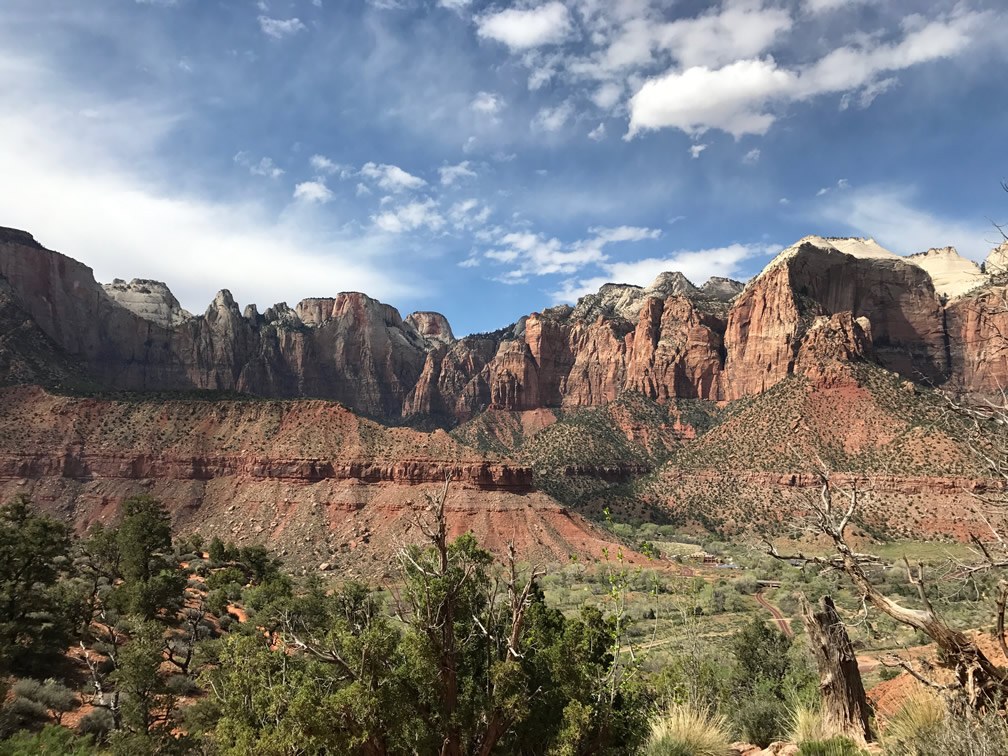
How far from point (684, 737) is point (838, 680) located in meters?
2.76

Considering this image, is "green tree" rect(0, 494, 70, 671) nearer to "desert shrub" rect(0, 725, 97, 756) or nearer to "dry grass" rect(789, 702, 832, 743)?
"desert shrub" rect(0, 725, 97, 756)

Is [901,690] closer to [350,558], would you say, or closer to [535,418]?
[350,558]

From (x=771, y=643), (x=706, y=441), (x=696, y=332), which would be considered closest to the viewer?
(x=771, y=643)

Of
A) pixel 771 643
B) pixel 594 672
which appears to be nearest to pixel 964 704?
pixel 594 672

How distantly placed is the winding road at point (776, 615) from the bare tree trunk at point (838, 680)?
1031 inches

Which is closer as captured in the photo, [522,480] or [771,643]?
[771,643]

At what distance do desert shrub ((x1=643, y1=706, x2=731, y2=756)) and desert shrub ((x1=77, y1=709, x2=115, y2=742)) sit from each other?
67.2 feet

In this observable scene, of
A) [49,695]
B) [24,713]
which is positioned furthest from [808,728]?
[49,695]

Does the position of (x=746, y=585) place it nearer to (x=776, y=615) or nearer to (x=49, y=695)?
(x=776, y=615)

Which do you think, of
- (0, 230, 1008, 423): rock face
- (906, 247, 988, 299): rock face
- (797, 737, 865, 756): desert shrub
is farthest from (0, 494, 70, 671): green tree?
(906, 247, 988, 299): rock face

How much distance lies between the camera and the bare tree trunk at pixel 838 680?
9516 millimetres

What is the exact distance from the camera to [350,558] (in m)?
67.4

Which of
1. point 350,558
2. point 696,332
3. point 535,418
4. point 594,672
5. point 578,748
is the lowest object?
point 350,558

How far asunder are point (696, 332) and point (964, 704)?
5703 inches
